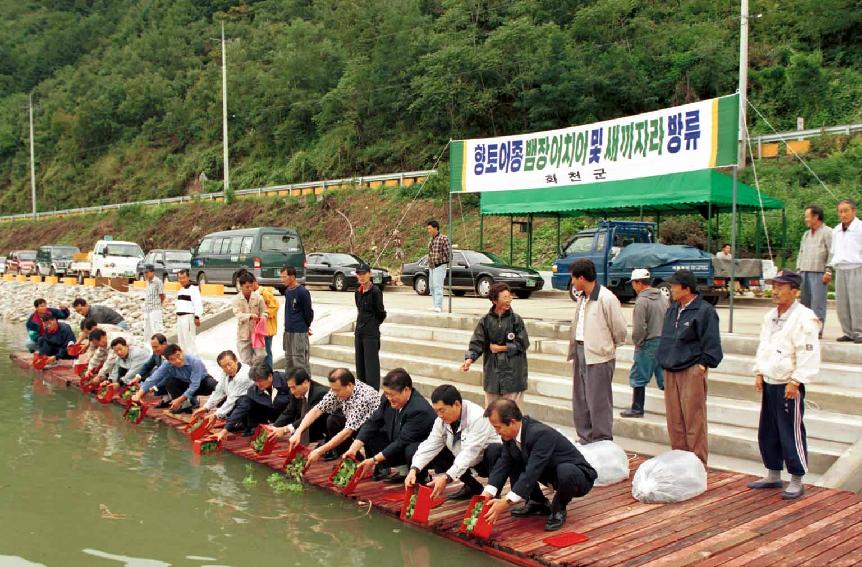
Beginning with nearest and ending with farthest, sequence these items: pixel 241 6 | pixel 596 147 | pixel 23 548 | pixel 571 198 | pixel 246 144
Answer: pixel 23 548 → pixel 596 147 → pixel 571 198 → pixel 246 144 → pixel 241 6

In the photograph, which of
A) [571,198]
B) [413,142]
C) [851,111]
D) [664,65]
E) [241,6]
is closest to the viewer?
[571,198]

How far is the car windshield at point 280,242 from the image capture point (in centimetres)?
2072

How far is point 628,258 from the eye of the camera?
15203 mm

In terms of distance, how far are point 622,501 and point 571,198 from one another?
7.46 meters

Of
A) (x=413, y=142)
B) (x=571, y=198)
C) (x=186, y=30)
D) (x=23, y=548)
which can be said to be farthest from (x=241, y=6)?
(x=23, y=548)

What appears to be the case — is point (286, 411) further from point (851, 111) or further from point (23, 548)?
point (851, 111)

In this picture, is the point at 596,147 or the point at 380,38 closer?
the point at 596,147

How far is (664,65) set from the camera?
103 feet

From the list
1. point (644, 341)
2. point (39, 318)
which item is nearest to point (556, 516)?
point (644, 341)

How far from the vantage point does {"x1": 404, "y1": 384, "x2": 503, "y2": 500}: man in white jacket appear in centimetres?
588

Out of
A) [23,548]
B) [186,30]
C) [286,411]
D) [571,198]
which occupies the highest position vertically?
[186,30]

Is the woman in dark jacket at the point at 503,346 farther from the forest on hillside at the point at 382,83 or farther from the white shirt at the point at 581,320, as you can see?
the forest on hillside at the point at 382,83

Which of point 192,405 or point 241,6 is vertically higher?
point 241,6

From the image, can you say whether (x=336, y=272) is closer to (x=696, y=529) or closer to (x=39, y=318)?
(x=39, y=318)
